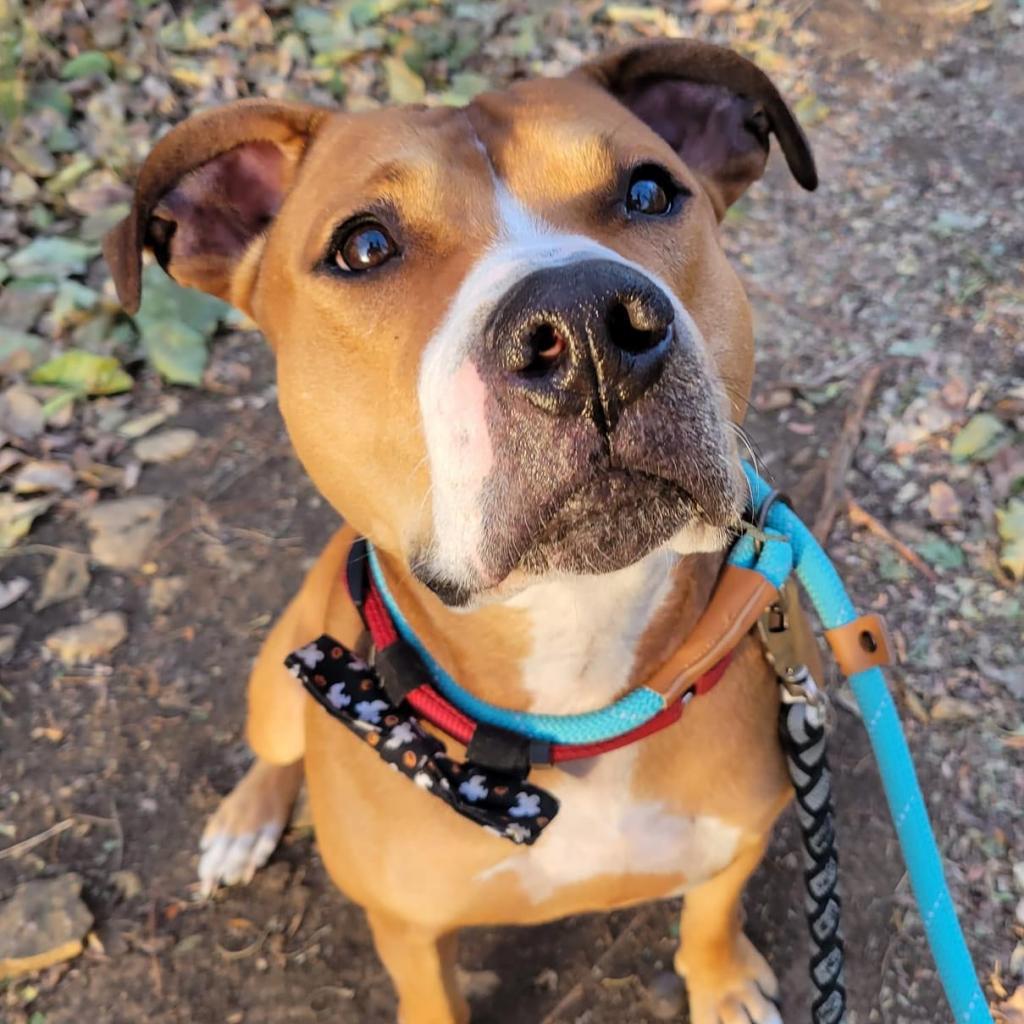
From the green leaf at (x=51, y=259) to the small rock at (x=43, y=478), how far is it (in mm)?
1091

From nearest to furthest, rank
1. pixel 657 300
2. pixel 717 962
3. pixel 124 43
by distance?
pixel 657 300, pixel 717 962, pixel 124 43

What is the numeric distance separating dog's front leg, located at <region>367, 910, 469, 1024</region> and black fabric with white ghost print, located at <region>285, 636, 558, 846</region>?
1.52 feet

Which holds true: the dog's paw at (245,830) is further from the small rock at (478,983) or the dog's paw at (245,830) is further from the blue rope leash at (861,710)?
the blue rope leash at (861,710)

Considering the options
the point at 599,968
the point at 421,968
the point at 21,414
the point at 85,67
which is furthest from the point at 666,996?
the point at 85,67

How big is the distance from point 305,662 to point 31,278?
12.1ft

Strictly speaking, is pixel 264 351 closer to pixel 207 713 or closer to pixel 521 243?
pixel 207 713

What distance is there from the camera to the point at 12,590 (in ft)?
13.7

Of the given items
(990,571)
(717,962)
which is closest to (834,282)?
(990,571)

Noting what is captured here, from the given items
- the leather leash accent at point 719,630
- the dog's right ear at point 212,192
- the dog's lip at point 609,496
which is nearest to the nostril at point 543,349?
the dog's lip at point 609,496

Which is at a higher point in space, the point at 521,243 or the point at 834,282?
the point at 521,243

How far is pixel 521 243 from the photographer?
186 centimetres

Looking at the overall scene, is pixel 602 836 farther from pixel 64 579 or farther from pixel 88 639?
pixel 64 579

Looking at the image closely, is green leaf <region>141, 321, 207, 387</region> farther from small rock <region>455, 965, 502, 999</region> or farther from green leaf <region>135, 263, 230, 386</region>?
small rock <region>455, 965, 502, 999</region>

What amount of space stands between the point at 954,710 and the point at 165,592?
9.08 feet
